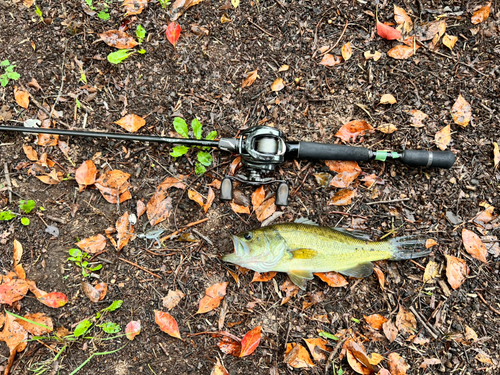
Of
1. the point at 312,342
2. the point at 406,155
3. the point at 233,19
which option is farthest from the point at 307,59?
the point at 312,342

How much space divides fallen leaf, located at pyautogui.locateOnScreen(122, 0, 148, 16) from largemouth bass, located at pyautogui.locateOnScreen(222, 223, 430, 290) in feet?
10.1

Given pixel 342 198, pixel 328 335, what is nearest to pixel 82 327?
pixel 328 335

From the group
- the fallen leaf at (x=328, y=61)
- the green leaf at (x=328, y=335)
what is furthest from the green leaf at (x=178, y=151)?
the green leaf at (x=328, y=335)

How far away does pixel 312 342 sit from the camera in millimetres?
3588

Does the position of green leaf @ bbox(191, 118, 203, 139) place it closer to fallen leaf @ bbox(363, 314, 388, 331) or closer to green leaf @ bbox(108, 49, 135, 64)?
green leaf @ bbox(108, 49, 135, 64)

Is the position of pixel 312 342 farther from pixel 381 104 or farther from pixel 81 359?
pixel 381 104

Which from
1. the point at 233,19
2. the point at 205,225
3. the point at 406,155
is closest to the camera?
the point at 406,155

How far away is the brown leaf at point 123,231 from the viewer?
3.71m

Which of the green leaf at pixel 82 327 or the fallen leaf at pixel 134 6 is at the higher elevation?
the fallen leaf at pixel 134 6

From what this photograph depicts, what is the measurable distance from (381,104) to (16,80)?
14.7ft

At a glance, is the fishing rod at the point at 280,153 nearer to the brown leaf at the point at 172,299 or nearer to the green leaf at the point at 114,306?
the brown leaf at the point at 172,299

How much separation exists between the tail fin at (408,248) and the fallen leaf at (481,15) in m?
2.78

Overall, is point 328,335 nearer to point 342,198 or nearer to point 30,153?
point 342,198

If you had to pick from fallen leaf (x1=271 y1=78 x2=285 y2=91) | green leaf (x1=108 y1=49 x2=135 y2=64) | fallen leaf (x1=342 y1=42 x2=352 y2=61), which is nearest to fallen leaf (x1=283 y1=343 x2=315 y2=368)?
fallen leaf (x1=271 y1=78 x2=285 y2=91)
